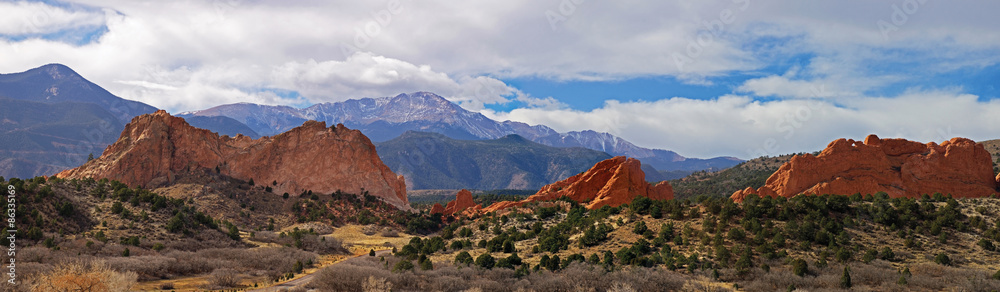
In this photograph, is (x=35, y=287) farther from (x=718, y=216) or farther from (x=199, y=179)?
(x=199, y=179)

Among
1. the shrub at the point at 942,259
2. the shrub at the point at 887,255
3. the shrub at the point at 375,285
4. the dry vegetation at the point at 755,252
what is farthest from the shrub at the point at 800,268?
the shrub at the point at 375,285

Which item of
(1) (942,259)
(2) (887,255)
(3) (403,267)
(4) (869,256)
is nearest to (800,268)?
(4) (869,256)

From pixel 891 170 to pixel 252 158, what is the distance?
9350 centimetres

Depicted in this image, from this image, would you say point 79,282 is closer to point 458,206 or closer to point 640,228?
point 640,228

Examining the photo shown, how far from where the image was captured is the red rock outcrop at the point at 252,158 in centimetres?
7825

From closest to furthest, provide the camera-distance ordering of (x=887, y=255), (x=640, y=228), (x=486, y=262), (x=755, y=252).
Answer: (x=887, y=255), (x=755, y=252), (x=486, y=262), (x=640, y=228)

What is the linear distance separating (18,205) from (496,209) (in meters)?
52.8

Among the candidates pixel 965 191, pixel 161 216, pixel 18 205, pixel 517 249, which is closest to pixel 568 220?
pixel 517 249

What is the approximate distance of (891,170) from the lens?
2694 inches

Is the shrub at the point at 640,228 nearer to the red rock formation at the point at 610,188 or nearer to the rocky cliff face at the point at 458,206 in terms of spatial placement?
the red rock formation at the point at 610,188

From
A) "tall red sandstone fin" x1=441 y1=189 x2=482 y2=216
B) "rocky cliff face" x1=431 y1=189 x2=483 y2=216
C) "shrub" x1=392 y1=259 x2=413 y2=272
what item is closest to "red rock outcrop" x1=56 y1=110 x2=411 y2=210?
"rocky cliff face" x1=431 y1=189 x2=483 y2=216

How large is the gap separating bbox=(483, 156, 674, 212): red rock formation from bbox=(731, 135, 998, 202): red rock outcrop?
443 inches

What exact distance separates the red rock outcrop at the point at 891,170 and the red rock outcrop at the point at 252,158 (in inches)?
2373

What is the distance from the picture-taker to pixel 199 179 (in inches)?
3167
